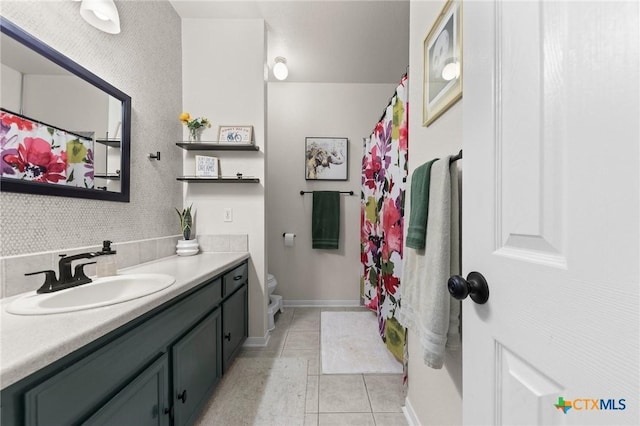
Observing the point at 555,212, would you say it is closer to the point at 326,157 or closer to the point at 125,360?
the point at 125,360

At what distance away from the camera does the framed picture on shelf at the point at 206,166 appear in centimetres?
192

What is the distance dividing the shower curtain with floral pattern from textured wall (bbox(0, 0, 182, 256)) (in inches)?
66.1

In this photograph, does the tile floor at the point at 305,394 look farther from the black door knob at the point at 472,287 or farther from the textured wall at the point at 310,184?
the black door knob at the point at 472,287

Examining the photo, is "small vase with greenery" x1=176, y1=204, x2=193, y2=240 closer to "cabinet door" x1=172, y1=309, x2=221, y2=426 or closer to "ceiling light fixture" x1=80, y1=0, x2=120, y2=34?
"cabinet door" x1=172, y1=309, x2=221, y2=426

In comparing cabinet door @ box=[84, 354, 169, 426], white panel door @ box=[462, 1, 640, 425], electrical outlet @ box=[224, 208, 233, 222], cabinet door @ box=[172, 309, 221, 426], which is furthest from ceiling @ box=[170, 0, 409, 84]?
cabinet door @ box=[84, 354, 169, 426]

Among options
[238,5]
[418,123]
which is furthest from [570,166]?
[238,5]

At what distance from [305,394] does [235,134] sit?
1.93 m

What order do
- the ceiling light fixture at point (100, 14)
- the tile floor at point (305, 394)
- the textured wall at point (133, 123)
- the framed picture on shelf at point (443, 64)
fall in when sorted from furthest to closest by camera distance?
the tile floor at point (305, 394) → the ceiling light fixture at point (100, 14) → the textured wall at point (133, 123) → the framed picture on shelf at point (443, 64)

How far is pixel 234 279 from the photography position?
5.51ft

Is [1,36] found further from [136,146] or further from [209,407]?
[209,407]

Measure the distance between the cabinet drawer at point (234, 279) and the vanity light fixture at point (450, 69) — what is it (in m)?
1.55

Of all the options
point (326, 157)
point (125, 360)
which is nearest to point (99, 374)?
point (125, 360)

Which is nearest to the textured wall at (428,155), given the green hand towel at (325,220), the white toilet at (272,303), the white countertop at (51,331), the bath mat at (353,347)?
the bath mat at (353,347)

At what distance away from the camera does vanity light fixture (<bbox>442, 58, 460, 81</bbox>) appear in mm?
845
